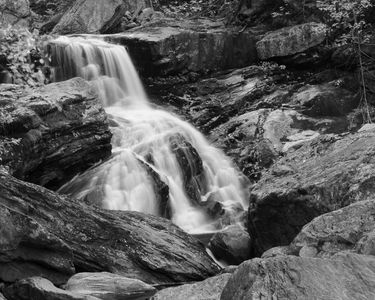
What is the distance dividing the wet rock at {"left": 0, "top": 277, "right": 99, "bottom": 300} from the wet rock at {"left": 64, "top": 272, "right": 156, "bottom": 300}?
34 cm

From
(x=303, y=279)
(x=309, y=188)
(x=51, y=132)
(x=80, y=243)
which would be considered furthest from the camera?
(x=51, y=132)

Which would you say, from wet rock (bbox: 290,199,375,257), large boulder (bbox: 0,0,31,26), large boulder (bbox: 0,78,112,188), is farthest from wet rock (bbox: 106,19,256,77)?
wet rock (bbox: 290,199,375,257)

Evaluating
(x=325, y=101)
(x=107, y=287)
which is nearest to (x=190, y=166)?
(x=325, y=101)

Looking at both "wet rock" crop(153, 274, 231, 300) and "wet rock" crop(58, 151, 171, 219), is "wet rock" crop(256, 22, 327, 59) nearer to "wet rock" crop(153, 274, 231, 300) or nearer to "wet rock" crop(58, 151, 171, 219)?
"wet rock" crop(58, 151, 171, 219)

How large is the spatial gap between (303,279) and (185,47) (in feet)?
48.3

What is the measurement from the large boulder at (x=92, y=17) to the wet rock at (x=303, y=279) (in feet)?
56.3

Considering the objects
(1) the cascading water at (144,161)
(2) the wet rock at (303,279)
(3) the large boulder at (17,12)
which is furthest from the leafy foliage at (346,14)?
(3) the large boulder at (17,12)

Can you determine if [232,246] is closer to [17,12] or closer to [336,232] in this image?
[336,232]

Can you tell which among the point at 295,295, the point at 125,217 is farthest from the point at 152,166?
the point at 295,295

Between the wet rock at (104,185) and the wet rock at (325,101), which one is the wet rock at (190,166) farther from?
the wet rock at (325,101)

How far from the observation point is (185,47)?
17328 mm

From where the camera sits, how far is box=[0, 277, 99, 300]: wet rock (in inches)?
195

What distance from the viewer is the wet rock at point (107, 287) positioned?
545cm

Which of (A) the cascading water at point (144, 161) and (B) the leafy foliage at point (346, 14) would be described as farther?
(B) the leafy foliage at point (346, 14)
